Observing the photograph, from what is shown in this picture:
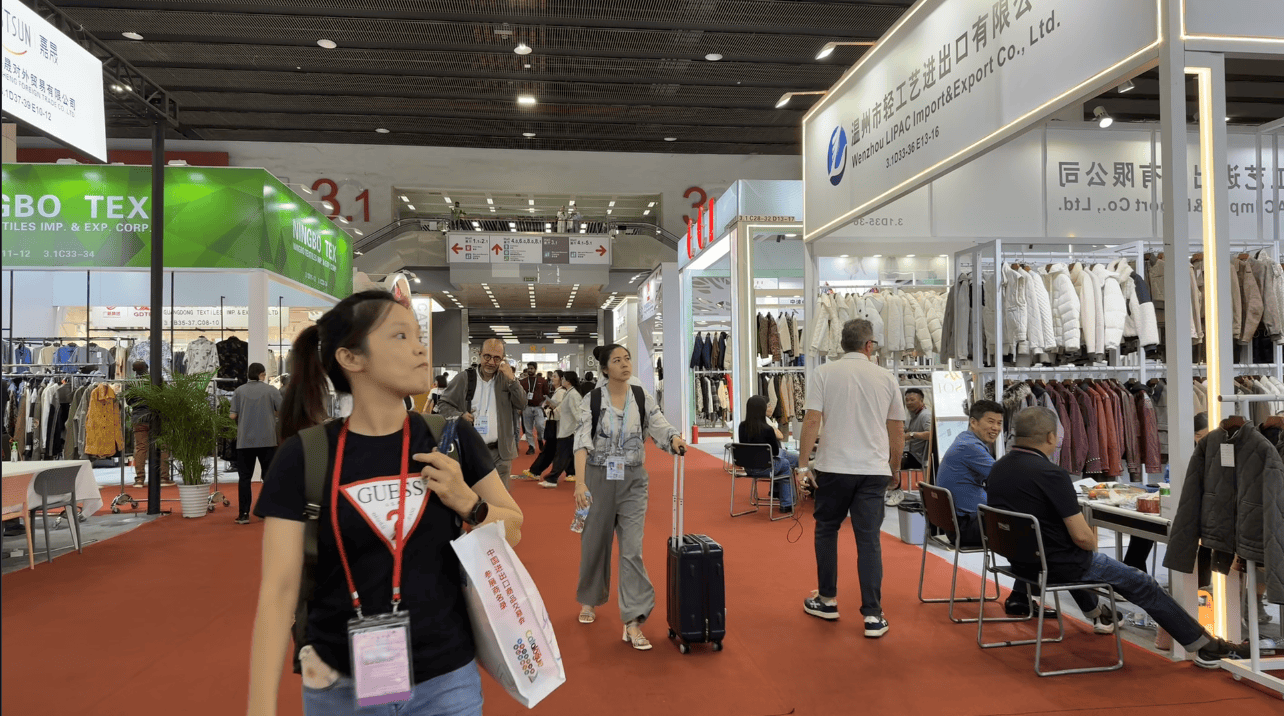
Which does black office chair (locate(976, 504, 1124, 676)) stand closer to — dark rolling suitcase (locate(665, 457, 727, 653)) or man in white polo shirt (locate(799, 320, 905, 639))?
man in white polo shirt (locate(799, 320, 905, 639))

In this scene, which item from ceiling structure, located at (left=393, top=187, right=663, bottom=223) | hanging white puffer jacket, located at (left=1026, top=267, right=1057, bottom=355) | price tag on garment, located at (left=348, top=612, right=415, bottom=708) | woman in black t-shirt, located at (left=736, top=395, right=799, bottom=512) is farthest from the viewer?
ceiling structure, located at (left=393, top=187, right=663, bottom=223)

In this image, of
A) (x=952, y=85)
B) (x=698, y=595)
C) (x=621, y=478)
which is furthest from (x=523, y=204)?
(x=698, y=595)

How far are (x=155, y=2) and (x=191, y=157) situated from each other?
275 inches

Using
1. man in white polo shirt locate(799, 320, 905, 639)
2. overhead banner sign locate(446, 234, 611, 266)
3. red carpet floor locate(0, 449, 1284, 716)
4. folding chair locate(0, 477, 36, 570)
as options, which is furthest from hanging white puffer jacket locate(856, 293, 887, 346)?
overhead banner sign locate(446, 234, 611, 266)

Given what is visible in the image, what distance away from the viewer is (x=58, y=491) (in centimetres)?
634

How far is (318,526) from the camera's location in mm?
1395

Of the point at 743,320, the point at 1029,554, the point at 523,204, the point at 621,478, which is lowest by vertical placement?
the point at 1029,554

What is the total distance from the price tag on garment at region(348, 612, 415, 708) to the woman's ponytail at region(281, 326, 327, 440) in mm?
388

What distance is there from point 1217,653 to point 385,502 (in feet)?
12.2

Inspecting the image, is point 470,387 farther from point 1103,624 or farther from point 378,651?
point 378,651

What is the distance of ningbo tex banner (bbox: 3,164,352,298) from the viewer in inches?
375

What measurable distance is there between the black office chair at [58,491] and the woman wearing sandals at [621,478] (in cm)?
430

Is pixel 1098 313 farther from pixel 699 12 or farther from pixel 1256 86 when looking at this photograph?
pixel 1256 86

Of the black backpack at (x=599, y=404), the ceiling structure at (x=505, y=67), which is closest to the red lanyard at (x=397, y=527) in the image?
the black backpack at (x=599, y=404)
